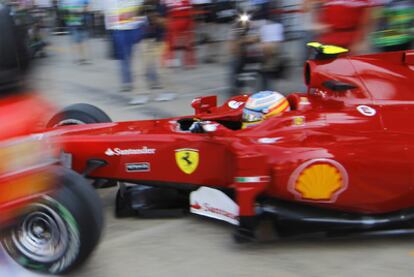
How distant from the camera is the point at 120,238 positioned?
3.94m

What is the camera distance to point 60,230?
3.34 m

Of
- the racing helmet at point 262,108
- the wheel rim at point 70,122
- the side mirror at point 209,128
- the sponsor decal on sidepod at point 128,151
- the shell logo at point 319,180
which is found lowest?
the shell logo at point 319,180

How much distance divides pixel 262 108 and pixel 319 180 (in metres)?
0.67

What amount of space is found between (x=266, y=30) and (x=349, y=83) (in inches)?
118

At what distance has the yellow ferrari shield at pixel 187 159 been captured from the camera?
3.88 metres

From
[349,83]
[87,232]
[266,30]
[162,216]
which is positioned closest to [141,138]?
[162,216]

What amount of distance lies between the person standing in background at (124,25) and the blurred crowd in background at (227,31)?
12 millimetres

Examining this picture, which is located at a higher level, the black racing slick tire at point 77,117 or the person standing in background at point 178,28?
the person standing in background at point 178,28

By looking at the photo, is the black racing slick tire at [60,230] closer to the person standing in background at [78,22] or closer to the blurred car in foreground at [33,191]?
the blurred car in foreground at [33,191]

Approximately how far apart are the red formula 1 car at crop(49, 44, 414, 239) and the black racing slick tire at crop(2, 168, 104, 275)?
68 centimetres

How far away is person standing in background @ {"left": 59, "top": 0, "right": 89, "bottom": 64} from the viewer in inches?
374

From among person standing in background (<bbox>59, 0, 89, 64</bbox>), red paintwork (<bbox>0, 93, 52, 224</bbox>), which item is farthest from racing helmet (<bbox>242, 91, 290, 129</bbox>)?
person standing in background (<bbox>59, 0, 89, 64</bbox>)

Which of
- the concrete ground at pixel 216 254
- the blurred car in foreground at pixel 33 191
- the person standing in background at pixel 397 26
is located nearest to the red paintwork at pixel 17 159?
the blurred car in foreground at pixel 33 191

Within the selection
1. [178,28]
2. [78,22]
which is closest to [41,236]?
[178,28]
